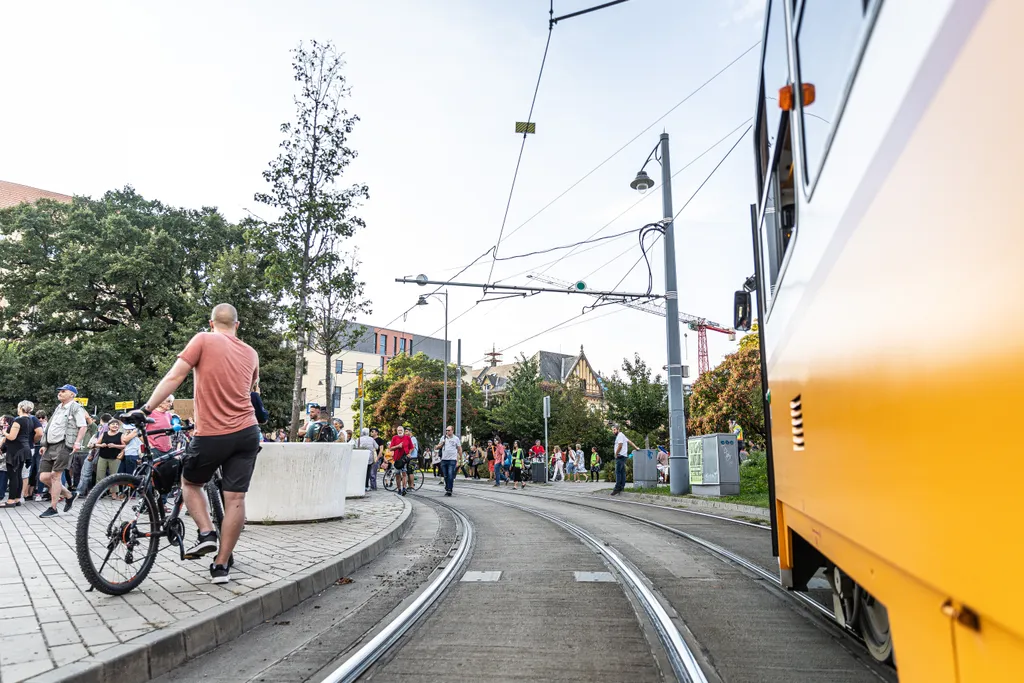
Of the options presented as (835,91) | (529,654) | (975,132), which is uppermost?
(835,91)

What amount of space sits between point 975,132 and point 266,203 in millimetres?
10965

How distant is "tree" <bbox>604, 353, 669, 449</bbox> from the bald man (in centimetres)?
3236

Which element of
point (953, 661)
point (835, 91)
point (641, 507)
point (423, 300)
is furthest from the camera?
point (423, 300)

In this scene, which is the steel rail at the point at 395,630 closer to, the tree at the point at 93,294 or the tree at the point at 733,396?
the tree at the point at 733,396

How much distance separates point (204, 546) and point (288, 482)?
12.4 ft

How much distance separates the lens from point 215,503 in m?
5.56

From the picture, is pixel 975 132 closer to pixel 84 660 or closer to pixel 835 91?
pixel 835 91

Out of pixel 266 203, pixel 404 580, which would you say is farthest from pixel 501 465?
pixel 404 580

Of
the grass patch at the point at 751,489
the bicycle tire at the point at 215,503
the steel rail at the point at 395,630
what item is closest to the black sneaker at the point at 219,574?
the bicycle tire at the point at 215,503

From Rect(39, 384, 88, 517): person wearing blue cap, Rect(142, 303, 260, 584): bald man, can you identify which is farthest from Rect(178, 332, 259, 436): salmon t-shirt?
Rect(39, 384, 88, 517): person wearing blue cap

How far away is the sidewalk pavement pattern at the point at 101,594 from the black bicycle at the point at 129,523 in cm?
12

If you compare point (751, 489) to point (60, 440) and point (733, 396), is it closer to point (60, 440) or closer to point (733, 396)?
point (60, 440)

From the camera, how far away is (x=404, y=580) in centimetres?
611

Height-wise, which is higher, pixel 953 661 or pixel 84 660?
pixel 953 661
